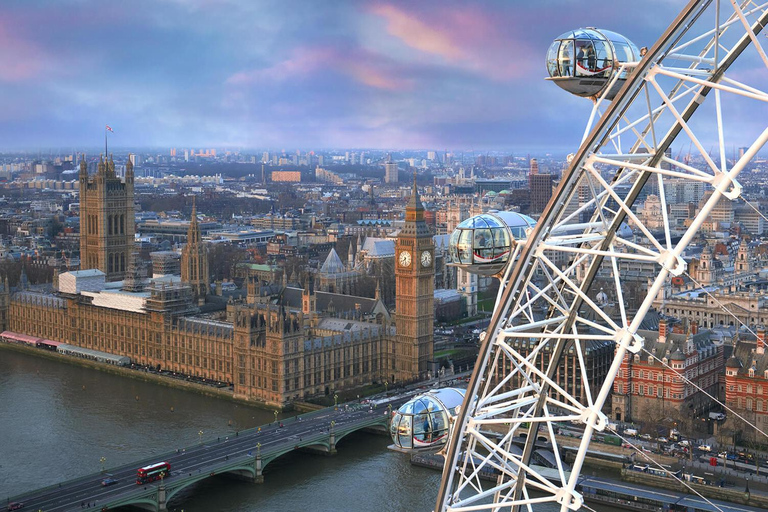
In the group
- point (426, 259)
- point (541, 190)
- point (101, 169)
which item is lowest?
point (426, 259)

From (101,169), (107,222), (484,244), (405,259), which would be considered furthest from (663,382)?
(101,169)

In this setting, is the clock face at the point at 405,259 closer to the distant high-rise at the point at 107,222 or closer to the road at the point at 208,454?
the road at the point at 208,454

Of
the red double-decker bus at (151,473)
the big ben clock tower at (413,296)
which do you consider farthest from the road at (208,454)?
the big ben clock tower at (413,296)

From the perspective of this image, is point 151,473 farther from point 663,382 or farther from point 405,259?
point 663,382

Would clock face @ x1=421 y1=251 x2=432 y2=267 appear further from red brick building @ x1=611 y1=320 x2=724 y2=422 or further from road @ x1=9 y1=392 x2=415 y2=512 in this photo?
red brick building @ x1=611 y1=320 x2=724 y2=422

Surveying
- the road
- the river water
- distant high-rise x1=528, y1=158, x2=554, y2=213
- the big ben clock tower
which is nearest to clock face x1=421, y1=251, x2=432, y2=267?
the big ben clock tower
